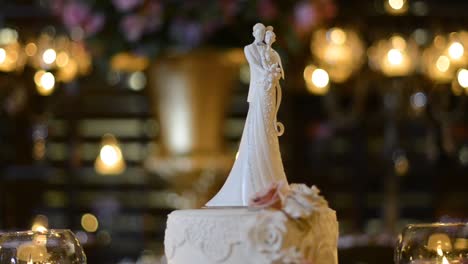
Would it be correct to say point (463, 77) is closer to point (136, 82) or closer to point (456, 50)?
point (456, 50)

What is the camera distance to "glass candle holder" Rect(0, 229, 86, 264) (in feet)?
8.71

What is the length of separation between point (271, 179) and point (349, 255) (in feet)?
9.24

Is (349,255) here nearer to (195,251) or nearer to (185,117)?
(185,117)

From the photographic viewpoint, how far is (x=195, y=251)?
2512 mm

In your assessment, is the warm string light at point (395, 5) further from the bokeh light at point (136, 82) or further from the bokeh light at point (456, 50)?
the bokeh light at point (136, 82)

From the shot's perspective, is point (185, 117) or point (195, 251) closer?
point (195, 251)

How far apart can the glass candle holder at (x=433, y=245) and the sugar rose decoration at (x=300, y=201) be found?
32cm

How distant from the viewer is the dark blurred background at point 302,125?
8713 millimetres

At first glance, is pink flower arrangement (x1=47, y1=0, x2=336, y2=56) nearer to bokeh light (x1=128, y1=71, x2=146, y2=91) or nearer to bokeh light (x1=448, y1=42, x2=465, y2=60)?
bokeh light (x1=448, y1=42, x2=465, y2=60)

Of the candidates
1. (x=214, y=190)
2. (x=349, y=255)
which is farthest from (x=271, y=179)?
(x=214, y=190)

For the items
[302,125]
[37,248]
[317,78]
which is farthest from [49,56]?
[37,248]

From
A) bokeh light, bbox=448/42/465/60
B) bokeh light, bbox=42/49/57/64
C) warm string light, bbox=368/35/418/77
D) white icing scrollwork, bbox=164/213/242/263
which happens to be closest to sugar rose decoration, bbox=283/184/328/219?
white icing scrollwork, bbox=164/213/242/263

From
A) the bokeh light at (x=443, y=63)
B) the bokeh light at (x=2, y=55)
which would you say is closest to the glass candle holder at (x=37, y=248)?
the bokeh light at (x=2, y=55)

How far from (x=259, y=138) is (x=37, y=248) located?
51cm
